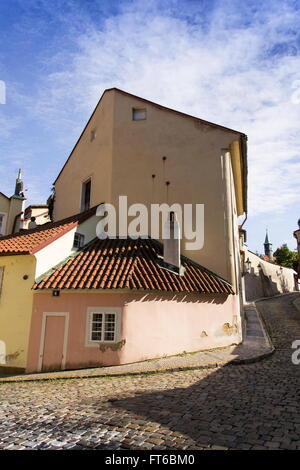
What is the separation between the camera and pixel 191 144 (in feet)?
54.1

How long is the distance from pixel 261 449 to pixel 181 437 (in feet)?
4.26

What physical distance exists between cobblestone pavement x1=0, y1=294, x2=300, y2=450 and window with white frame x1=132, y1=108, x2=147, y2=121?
13.5 m

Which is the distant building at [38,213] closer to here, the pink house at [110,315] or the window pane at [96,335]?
the pink house at [110,315]

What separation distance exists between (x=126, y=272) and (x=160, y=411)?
20.1ft

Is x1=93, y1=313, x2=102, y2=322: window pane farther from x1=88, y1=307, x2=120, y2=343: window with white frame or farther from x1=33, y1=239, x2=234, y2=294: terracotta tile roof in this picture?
x1=33, y1=239, x2=234, y2=294: terracotta tile roof

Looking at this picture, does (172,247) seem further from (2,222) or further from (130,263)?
(2,222)

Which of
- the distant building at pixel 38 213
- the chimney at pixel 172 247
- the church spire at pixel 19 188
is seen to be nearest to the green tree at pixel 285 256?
the distant building at pixel 38 213

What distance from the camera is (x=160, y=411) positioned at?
22.2 feet

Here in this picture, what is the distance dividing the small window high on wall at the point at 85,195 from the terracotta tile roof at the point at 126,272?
4574 millimetres

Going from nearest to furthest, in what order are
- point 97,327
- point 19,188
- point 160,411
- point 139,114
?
1. point 160,411
2. point 97,327
3. point 139,114
4. point 19,188

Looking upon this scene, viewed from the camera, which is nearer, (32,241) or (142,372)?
(142,372)

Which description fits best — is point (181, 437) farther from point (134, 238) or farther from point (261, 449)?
point (134, 238)

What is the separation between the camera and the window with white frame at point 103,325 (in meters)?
11.6

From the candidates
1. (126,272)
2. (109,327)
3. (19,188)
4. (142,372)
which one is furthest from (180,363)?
(19,188)
